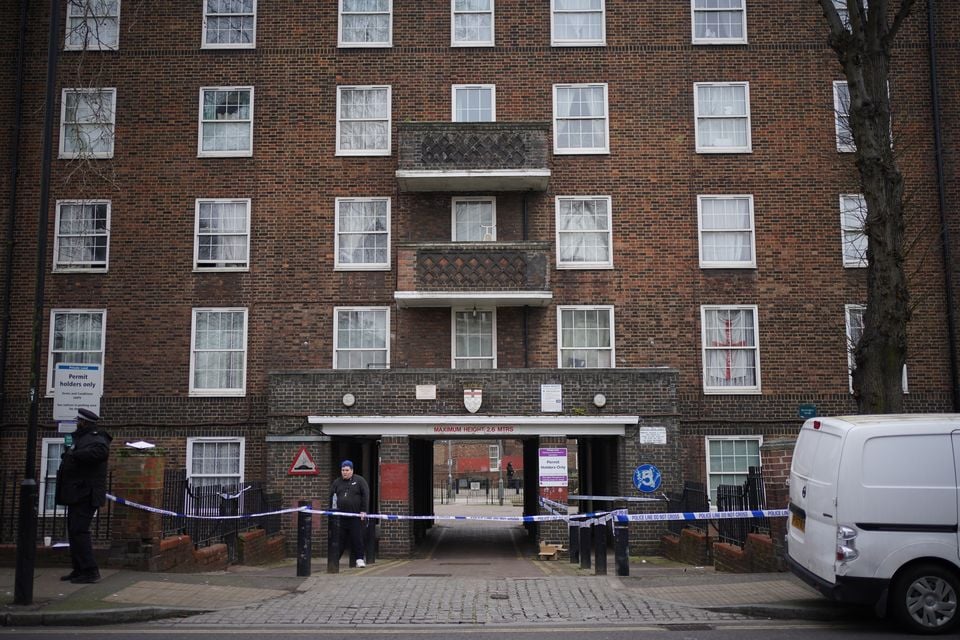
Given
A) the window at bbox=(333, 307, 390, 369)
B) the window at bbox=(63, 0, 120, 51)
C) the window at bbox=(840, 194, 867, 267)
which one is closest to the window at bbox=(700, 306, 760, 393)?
Result: the window at bbox=(840, 194, 867, 267)

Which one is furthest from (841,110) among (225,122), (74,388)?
(74,388)

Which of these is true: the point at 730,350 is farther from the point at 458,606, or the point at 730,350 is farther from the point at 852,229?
the point at 458,606

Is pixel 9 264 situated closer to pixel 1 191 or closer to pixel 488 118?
pixel 1 191

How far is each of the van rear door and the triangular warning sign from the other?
12.3m

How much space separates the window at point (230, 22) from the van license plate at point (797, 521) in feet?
63.9

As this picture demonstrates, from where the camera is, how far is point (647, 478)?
2053 centimetres

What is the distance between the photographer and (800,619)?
10094 mm

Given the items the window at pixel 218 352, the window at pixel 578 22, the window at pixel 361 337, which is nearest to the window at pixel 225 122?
the window at pixel 218 352

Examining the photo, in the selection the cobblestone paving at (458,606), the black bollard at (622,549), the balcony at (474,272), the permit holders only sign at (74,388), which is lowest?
the cobblestone paving at (458,606)

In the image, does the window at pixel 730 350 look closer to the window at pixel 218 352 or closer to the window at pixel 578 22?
the window at pixel 578 22

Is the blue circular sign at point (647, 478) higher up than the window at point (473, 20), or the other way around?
the window at point (473, 20)

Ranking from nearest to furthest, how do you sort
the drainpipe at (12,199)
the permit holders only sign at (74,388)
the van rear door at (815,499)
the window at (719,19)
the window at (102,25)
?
the van rear door at (815,499), the permit holders only sign at (74,388), the drainpipe at (12,199), the window at (102,25), the window at (719,19)

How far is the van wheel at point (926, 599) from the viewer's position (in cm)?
909

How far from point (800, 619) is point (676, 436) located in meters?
10.9
